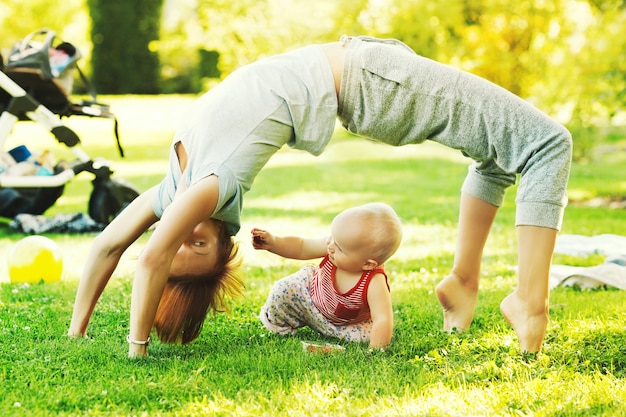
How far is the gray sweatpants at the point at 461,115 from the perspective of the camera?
2691 mm

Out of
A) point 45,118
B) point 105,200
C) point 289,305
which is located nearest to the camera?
point 289,305

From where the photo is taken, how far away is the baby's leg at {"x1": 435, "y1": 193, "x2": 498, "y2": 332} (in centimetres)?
319

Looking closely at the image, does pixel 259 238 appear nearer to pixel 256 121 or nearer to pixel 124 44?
pixel 256 121

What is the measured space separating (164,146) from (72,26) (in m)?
12.2

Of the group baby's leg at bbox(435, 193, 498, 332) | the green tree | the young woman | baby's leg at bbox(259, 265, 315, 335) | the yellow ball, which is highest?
the young woman

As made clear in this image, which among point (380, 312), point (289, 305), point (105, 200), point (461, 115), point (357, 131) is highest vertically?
point (461, 115)

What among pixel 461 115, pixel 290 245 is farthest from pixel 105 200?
pixel 461 115

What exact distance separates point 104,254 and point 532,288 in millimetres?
1590

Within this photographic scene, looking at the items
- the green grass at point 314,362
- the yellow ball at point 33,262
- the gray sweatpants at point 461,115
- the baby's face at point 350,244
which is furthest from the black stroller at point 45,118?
the gray sweatpants at point 461,115

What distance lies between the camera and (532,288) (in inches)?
109

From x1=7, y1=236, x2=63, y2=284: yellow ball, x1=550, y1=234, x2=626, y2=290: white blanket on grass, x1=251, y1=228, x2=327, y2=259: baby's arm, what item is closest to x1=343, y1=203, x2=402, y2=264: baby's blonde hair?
x1=251, y1=228, x2=327, y2=259: baby's arm

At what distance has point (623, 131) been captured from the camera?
15.3 m

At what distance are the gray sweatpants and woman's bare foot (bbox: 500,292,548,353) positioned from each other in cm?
29

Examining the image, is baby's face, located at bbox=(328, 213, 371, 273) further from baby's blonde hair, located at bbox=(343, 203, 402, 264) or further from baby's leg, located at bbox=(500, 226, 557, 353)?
baby's leg, located at bbox=(500, 226, 557, 353)
